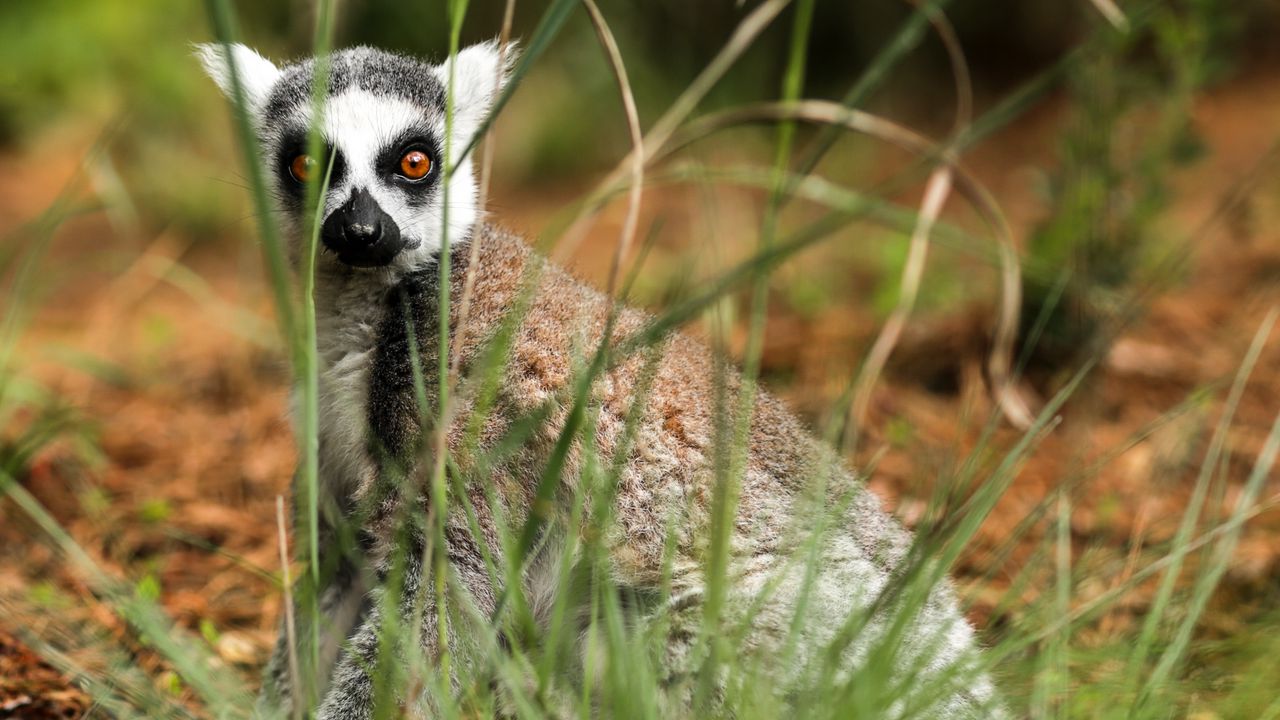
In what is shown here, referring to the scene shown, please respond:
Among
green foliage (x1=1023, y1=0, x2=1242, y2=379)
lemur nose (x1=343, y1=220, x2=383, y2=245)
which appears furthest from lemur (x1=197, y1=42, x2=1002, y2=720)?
green foliage (x1=1023, y1=0, x2=1242, y2=379)

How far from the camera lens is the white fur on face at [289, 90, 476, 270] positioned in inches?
106

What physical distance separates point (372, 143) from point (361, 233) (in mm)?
300

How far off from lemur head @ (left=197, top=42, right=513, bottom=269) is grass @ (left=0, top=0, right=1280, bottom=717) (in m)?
0.28

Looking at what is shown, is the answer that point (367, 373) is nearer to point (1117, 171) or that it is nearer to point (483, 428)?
point (483, 428)

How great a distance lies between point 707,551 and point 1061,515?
82cm

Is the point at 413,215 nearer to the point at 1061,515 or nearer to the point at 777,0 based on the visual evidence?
the point at 777,0

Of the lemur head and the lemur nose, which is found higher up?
the lemur head

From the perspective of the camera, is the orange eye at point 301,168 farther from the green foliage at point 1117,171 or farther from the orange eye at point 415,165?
the green foliage at point 1117,171

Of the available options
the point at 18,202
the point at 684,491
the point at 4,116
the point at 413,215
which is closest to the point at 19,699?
the point at 413,215

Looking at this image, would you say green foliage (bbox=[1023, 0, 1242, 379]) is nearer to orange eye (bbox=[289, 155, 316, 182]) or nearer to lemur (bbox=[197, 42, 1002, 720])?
lemur (bbox=[197, 42, 1002, 720])

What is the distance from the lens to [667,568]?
196 cm

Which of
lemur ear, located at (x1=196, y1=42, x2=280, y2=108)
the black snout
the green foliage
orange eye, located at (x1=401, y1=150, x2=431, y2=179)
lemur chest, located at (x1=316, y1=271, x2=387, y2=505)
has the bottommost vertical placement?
lemur chest, located at (x1=316, y1=271, x2=387, y2=505)

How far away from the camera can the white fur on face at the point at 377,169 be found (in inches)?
106

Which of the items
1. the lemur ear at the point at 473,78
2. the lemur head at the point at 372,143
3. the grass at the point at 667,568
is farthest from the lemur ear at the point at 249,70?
the grass at the point at 667,568
